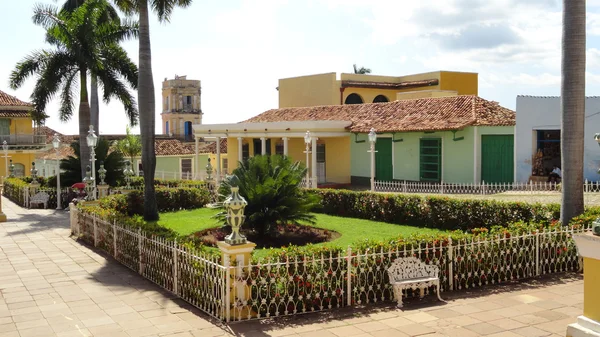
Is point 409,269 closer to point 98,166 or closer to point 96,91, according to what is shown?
point 98,166

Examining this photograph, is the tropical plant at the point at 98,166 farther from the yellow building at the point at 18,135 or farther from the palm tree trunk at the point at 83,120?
the yellow building at the point at 18,135

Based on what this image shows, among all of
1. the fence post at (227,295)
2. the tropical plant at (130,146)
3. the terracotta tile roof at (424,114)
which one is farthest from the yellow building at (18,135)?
the fence post at (227,295)

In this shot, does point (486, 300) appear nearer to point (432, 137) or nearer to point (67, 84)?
point (432, 137)

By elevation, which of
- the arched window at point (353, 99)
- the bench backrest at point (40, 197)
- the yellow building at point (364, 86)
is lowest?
the bench backrest at point (40, 197)

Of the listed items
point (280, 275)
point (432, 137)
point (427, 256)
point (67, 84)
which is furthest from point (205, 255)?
point (67, 84)

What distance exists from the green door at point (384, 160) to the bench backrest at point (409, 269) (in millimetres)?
16885

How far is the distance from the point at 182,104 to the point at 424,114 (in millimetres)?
31803

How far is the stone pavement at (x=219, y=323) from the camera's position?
733 cm

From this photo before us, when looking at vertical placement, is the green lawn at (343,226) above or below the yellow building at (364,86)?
below

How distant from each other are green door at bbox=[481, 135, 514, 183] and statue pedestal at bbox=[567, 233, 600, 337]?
1706 centimetres

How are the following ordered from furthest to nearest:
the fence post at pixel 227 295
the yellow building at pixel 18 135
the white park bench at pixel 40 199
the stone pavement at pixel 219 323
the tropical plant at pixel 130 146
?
the tropical plant at pixel 130 146 < the yellow building at pixel 18 135 < the white park bench at pixel 40 199 < the fence post at pixel 227 295 < the stone pavement at pixel 219 323

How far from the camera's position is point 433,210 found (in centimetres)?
1638

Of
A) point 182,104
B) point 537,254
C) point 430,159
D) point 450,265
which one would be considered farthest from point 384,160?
point 182,104

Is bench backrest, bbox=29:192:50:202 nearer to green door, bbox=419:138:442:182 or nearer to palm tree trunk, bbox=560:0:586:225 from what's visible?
green door, bbox=419:138:442:182
